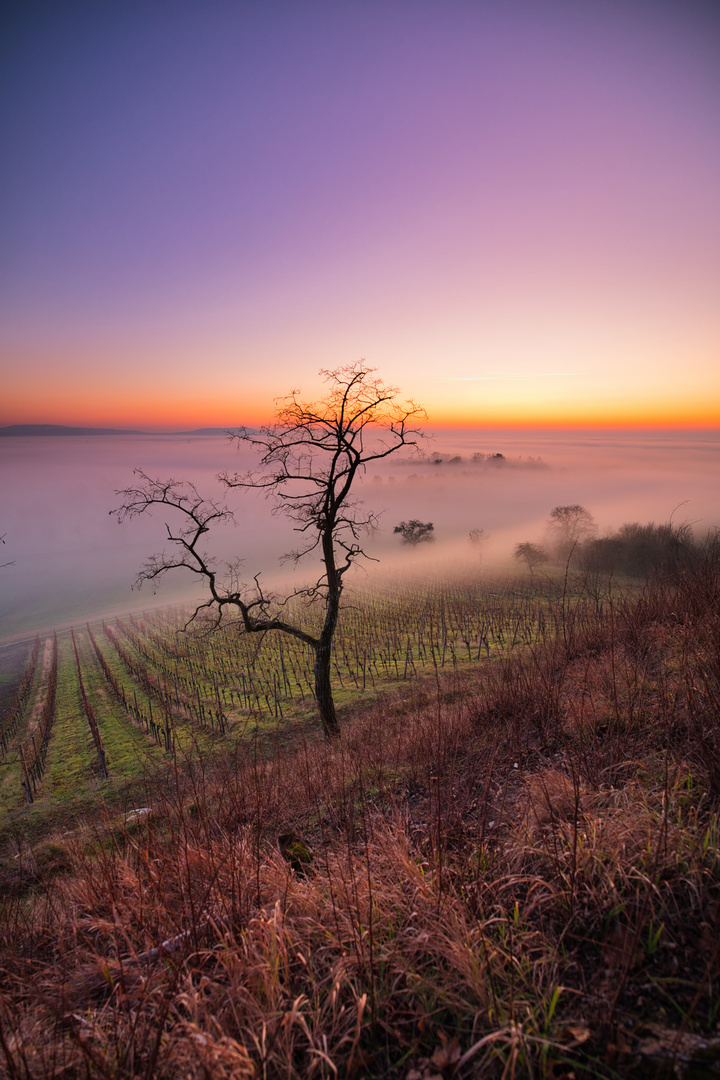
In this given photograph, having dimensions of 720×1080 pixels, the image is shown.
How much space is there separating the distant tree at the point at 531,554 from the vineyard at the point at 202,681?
18.7 m

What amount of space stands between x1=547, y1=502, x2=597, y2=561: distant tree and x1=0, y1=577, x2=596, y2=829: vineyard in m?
23.5

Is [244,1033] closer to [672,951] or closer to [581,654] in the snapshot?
[672,951]

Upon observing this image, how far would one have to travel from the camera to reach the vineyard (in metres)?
15.0

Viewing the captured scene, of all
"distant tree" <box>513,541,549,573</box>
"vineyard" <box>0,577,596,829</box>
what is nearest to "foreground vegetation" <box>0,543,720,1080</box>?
"vineyard" <box>0,577,596,829</box>

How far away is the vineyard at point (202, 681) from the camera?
15.0 metres

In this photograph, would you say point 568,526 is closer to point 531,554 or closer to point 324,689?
point 531,554

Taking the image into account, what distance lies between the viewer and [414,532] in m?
83.7

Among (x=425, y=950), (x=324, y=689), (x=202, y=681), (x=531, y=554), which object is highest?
(x=425, y=950)

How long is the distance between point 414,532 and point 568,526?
1121 inches

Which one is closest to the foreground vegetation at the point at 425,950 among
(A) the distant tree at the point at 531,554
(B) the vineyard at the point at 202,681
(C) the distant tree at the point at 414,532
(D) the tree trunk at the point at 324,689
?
(B) the vineyard at the point at 202,681

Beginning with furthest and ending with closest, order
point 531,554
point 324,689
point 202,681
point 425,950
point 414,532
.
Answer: point 414,532, point 531,554, point 202,681, point 324,689, point 425,950

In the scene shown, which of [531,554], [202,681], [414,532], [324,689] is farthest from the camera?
[414,532]

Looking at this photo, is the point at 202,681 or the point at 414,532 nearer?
the point at 202,681

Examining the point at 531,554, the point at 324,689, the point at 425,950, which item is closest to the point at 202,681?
the point at 324,689
